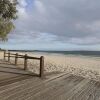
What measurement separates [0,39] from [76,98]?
13.2 meters

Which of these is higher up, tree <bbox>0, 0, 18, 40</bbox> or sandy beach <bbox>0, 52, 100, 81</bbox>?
tree <bbox>0, 0, 18, 40</bbox>

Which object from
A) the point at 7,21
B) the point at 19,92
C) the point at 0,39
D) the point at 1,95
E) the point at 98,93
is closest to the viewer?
the point at 1,95

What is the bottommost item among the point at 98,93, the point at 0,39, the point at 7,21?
the point at 98,93

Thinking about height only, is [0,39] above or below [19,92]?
above

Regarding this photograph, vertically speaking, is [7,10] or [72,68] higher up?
[7,10]

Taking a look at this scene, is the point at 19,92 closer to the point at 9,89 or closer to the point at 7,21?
the point at 9,89

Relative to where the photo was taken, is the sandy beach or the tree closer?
the tree

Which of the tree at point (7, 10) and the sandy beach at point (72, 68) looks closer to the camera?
the tree at point (7, 10)

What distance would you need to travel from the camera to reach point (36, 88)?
6191 millimetres

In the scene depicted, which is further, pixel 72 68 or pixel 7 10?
pixel 72 68

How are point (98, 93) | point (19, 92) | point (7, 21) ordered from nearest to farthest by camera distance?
point (19, 92) < point (98, 93) < point (7, 21)

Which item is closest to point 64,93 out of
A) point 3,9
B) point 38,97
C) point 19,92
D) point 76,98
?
point 76,98

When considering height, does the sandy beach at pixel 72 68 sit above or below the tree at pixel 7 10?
below

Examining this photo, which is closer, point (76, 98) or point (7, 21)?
point (76, 98)
